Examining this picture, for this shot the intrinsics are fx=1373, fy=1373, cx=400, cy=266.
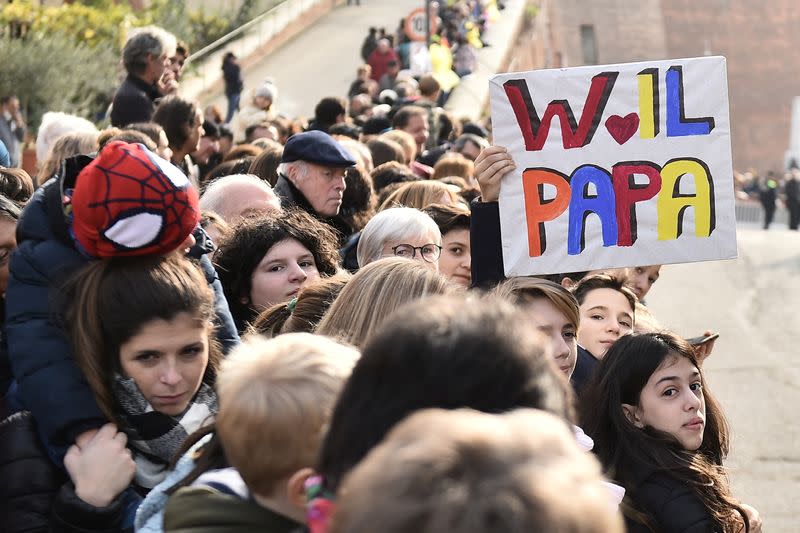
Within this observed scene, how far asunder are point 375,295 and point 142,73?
15.9 feet

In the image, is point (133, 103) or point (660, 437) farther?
point (133, 103)

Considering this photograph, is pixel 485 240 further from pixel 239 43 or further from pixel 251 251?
pixel 239 43

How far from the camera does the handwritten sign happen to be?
5.22 m

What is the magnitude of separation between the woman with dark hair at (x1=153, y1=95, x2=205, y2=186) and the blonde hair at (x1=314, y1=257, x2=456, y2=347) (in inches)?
141

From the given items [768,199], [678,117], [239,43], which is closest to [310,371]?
[678,117]

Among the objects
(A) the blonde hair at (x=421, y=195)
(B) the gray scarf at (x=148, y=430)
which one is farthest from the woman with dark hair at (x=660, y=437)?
(A) the blonde hair at (x=421, y=195)

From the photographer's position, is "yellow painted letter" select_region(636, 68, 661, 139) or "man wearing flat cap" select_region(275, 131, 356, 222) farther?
"man wearing flat cap" select_region(275, 131, 356, 222)

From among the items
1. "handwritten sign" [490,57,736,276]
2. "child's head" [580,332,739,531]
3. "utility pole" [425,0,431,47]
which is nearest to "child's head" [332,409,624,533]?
"child's head" [580,332,739,531]

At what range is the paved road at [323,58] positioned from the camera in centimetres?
2772

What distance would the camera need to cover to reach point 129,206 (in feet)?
10.9

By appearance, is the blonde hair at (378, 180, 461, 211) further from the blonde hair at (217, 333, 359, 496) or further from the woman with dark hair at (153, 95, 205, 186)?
the blonde hair at (217, 333, 359, 496)

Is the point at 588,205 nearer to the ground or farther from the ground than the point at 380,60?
farther from the ground

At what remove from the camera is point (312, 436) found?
2.42m

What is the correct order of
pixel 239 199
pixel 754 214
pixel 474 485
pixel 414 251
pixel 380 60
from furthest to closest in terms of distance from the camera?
1. pixel 754 214
2. pixel 380 60
3. pixel 239 199
4. pixel 414 251
5. pixel 474 485
